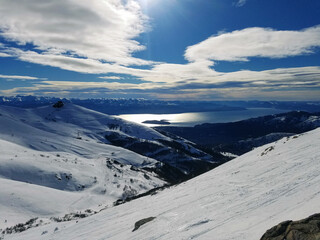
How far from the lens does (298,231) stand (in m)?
5.64

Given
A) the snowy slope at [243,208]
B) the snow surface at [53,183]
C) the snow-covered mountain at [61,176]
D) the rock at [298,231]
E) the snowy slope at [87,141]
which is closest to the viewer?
the rock at [298,231]

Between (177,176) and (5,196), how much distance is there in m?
92.9

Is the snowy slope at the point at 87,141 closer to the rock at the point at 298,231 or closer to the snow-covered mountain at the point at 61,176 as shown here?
the snow-covered mountain at the point at 61,176

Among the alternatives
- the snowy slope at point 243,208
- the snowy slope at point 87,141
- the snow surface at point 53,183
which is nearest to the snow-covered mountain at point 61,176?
the snow surface at point 53,183

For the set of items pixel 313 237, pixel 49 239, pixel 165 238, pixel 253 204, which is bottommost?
pixel 49 239

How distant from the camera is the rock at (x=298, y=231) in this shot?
5.43 meters

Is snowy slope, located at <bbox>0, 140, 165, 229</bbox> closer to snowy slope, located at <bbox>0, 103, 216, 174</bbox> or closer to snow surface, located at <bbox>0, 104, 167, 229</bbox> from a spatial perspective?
snow surface, located at <bbox>0, 104, 167, 229</bbox>

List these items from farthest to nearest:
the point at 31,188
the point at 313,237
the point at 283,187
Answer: the point at 31,188 → the point at 283,187 → the point at 313,237

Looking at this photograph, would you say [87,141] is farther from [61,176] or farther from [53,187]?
[53,187]

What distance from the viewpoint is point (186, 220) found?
10133mm

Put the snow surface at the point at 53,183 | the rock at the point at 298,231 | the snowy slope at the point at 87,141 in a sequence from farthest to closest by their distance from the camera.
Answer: the snowy slope at the point at 87,141 → the snow surface at the point at 53,183 → the rock at the point at 298,231

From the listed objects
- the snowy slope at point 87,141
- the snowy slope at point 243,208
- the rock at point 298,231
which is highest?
the rock at point 298,231

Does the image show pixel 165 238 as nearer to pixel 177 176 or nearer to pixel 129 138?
pixel 177 176

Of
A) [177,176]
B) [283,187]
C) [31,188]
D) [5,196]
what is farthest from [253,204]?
A: [177,176]
